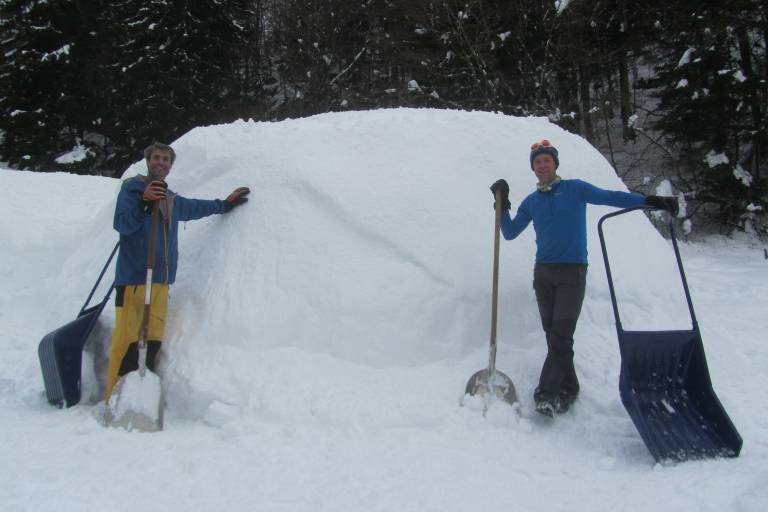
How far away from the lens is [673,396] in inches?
118

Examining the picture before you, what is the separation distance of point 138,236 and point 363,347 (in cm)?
161

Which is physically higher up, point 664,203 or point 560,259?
point 664,203

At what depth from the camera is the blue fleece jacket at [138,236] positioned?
3371 millimetres

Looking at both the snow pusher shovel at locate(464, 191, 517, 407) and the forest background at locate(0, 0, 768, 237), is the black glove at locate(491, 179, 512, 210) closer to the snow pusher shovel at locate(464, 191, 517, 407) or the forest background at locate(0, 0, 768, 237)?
the snow pusher shovel at locate(464, 191, 517, 407)

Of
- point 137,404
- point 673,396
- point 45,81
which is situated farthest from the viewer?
point 45,81

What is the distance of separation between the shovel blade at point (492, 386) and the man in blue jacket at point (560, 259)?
0.50 feet

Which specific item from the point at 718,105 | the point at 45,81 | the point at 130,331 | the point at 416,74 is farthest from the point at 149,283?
the point at 45,81

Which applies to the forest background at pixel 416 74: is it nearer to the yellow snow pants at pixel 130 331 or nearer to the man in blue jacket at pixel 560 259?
the man in blue jacket at pixel 560 259

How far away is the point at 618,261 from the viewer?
4.43 m

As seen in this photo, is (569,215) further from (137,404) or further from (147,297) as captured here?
(137,404)

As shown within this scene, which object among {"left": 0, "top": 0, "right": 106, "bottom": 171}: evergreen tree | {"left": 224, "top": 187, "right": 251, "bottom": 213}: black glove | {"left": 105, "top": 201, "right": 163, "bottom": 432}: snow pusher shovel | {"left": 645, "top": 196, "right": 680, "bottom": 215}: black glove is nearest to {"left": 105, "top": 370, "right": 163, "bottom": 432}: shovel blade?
{"left": 105, "top": 201, "right": 163, "bottom": 432}: snow pusher shovel

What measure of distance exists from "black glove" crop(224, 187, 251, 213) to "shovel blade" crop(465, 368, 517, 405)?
220cm

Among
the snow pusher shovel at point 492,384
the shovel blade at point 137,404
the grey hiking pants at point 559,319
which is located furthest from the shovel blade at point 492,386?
the shovel blade at point 137,404

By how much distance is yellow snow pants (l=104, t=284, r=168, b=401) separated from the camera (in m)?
3.38
